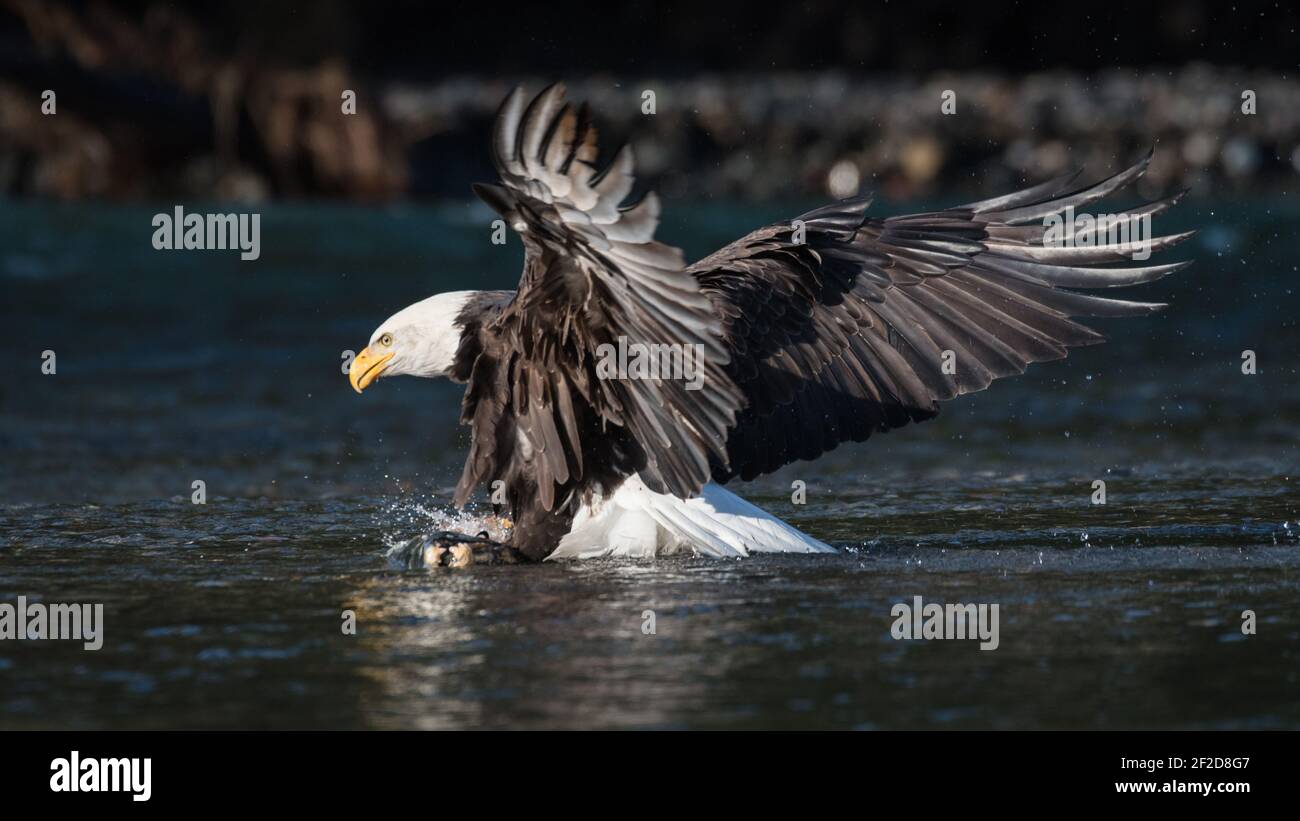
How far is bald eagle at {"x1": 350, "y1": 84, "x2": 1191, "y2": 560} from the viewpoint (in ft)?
17.0

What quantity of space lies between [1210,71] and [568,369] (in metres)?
25.7

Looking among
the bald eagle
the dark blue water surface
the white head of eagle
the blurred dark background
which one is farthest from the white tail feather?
the blurred dark background

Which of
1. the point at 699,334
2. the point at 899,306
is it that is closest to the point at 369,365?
the point at 699,334

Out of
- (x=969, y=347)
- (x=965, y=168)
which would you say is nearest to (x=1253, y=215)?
(x=965, y=168)

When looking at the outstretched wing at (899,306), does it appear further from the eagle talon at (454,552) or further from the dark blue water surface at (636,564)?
the eagle talon at (454,552)

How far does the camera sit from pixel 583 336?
5.62 metres

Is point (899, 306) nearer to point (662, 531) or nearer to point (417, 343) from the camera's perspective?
point (662, 531)

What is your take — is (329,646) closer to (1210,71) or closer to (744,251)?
(744,251)

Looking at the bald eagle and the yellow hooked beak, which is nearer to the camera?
the bald eagle

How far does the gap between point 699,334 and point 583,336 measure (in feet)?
1.26

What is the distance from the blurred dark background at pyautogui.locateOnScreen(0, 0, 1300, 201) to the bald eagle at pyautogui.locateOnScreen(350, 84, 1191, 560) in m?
13.8

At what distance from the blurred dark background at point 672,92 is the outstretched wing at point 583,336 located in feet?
49.3

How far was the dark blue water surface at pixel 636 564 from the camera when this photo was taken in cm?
440

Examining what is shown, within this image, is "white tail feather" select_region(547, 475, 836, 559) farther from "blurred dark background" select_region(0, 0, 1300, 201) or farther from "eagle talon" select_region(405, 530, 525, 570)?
"blurred dark background" select_region(0, 0, 1300, 201)
